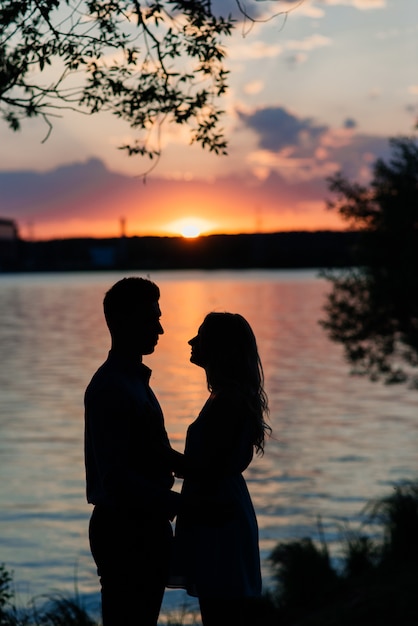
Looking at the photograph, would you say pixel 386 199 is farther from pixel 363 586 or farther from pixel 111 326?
pixel 111 326

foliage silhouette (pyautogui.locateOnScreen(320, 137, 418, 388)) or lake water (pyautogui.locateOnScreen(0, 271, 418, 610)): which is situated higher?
foliage silhouette (pyautogui.locateOnScreen(320, 137, 418, 388))

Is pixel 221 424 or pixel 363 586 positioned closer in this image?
pixel 221 424

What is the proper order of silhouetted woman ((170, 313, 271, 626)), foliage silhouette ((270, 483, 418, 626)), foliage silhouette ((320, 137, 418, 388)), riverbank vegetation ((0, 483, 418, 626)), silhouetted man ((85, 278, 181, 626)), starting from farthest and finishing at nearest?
foliage silhouette ((320, 137, 418, 388)) → foliage silhouette ((270, 483, 418, 626)) → riverbank vegetation ((0, 483, 418, 626)) → silhouetted woman ((170, 313, 271, 626)) → silhouetted man ((85, 278, 181, 626))

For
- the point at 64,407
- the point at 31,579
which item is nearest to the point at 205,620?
the point at 31,579

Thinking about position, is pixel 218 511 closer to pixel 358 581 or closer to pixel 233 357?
pixel 233 357

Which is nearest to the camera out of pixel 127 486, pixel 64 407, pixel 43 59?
pixel 127 486

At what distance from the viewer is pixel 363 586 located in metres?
13.1

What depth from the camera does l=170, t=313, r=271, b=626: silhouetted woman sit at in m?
4.64

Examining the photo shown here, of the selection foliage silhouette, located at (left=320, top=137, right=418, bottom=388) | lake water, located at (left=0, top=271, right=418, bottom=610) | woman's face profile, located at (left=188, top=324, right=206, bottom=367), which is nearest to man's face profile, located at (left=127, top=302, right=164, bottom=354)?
woman's face profile, located at (left=188, top=324, right=206, bottom=367)

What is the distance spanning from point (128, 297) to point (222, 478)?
1028mm

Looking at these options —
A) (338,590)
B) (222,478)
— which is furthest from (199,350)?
(338,590)

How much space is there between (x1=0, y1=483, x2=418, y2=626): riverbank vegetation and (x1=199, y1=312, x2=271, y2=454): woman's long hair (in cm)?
543

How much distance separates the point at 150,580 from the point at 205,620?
1.39 feet

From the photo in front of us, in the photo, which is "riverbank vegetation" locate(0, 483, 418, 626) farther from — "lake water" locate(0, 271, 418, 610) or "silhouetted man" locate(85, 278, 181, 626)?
"silhouetted man" locate(85, 278, 181, 626)
